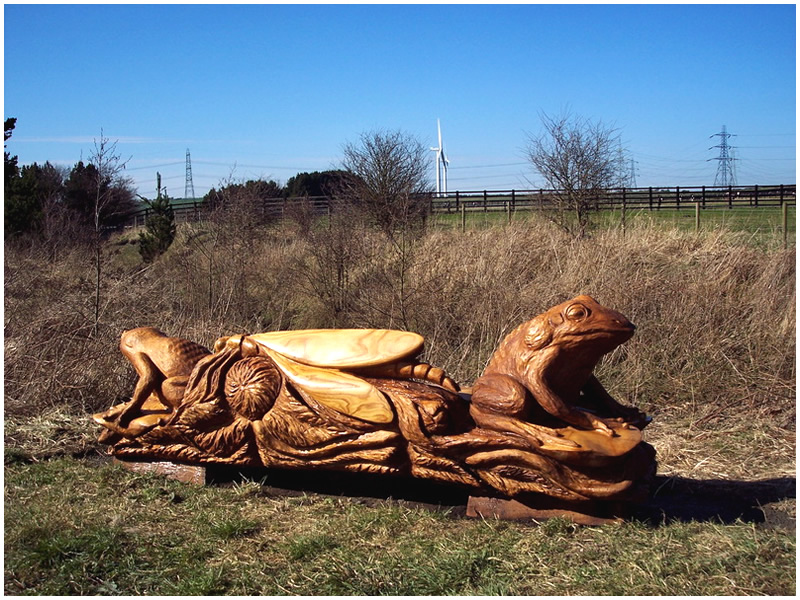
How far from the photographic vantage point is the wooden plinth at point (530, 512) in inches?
159

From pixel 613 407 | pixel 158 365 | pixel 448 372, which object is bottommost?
pixel 448 372

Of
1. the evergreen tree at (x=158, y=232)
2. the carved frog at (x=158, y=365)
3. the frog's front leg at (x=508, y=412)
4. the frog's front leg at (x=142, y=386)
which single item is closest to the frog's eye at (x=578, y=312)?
the frog's front leg at (x=508, y=412)

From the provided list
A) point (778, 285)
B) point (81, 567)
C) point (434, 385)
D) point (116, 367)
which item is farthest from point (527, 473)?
point (778, 285)

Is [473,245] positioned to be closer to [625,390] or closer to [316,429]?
→ [625,390]

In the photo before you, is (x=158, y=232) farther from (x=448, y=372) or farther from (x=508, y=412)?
(x=508, y=412)

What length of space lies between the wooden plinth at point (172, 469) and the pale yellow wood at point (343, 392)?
37.4 inches

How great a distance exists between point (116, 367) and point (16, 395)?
2.74ft

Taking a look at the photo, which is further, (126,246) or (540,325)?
(126,246)

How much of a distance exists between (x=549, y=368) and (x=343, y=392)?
1.06m

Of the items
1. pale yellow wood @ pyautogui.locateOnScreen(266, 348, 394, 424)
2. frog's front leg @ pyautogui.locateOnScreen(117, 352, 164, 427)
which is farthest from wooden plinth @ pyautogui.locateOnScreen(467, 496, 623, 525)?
frog's front leg @ pyautogui.locateOnScreen(117, 352, 164, 427)

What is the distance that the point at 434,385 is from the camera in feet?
14.2

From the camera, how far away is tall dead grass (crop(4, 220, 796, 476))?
6.91 m

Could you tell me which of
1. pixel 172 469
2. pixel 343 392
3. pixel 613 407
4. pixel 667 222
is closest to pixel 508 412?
pixel 613 407

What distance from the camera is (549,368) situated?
13.3 feet
